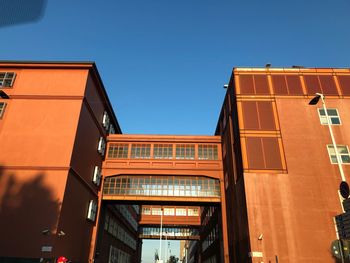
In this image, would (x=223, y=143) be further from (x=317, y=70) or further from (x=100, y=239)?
(x=100, y=239)

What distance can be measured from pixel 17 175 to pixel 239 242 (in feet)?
65.0

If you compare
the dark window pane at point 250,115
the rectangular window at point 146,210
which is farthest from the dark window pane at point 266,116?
the rectangular window at point 146,210

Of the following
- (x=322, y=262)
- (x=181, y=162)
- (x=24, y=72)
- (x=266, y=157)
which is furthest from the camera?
(x=181, y=162)

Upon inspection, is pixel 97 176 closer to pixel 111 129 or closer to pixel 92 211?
pixel 92 211

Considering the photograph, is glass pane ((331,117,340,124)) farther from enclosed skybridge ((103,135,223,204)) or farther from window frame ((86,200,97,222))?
window frame ((86,200,97,222))

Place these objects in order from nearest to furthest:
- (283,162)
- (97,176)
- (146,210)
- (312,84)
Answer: (283,162), (312,84), (97,176), (146,210)

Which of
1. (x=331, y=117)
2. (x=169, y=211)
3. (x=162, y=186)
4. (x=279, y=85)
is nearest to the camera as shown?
(x=331, y=117)

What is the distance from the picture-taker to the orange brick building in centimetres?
2238

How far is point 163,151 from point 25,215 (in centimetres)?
1637

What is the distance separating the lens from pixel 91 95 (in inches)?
1178

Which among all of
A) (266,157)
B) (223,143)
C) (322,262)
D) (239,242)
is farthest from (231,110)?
(322,262)

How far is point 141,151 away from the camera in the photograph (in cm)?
3456

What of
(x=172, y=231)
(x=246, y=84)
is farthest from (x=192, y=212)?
(x=246, y=84)

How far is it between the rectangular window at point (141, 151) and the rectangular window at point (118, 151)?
0.86 metres
